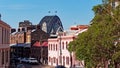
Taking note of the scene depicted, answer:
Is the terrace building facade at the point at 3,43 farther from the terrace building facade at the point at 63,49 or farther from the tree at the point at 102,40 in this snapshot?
the tree at the point at 102,40

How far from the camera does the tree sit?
29.4 metres

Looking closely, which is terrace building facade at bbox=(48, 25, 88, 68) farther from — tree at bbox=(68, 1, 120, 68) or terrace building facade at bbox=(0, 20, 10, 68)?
tree at bbox=(68, 1, 120, 68)

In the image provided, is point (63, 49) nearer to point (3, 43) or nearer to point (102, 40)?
point (3, 43)

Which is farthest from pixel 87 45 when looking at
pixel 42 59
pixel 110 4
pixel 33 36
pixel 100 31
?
pixel 33 36

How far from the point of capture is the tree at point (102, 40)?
1158 inches

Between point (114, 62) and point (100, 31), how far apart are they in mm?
2695

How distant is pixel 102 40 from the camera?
29.9 metres

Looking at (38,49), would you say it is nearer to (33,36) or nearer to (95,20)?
(33,36)

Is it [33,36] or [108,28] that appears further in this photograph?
[33,36]

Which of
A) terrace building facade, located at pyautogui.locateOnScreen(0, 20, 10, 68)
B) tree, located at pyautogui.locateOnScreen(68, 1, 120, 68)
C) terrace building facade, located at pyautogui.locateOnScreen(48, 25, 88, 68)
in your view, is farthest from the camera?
terrace building facade, located at pyautogui.locateOnScreen(48, 25, 88, 68)

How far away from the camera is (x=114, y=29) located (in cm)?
2909

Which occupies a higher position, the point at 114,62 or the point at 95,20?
the point at 95,20

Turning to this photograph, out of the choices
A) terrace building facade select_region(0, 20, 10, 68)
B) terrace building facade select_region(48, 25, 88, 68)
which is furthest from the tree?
terrace building facade select_region(48, 25, 88, 68)

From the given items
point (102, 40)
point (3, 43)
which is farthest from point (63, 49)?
point (102, 40)
